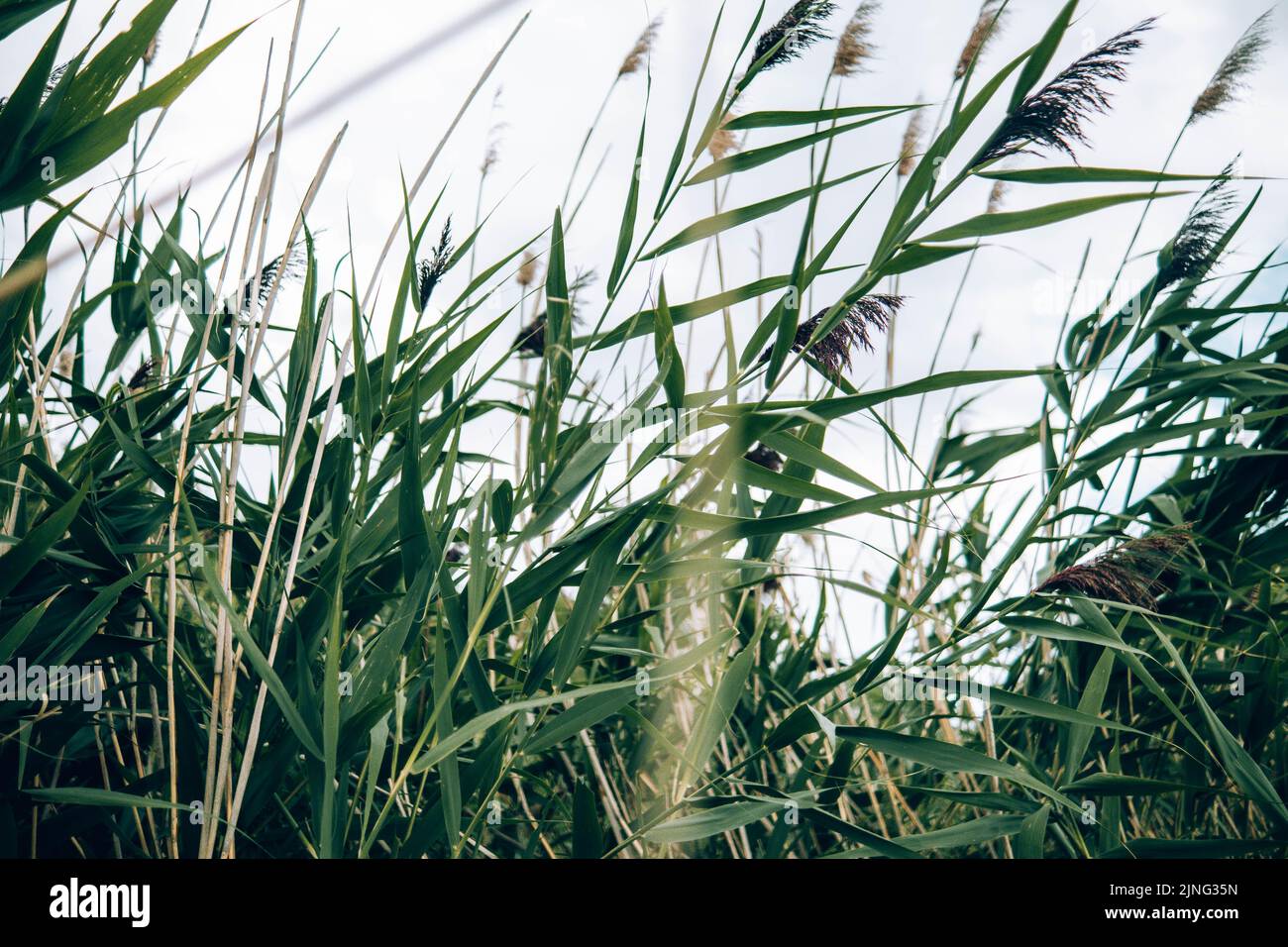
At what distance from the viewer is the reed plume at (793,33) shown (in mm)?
834

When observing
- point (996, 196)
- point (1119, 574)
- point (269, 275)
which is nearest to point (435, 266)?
point (269, 275)

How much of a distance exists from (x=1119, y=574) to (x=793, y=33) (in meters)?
0.66

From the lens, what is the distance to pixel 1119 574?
2.62 feet

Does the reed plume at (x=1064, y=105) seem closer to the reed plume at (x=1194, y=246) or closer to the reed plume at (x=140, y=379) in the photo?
the reed plume at (x=1194, y=246)

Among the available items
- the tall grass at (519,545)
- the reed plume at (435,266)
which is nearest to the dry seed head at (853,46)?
the tall grass at (519,545)

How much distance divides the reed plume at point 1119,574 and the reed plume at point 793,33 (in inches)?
24.7

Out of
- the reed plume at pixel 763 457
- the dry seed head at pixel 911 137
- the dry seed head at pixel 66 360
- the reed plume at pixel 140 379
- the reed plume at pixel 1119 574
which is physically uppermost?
the dry seed head at pixel 911 137

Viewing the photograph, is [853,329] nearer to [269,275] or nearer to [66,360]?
[269,275]

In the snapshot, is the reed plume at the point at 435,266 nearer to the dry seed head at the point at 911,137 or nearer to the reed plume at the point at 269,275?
the reed plume at the point at 269,275

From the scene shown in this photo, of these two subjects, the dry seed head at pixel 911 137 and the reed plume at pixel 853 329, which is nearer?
the reed plume at pixel 853 329

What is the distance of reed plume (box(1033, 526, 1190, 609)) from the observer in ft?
2.61

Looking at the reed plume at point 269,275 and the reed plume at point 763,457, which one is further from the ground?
the reed plume at point 269,275
